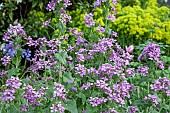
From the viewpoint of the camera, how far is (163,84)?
279 cm

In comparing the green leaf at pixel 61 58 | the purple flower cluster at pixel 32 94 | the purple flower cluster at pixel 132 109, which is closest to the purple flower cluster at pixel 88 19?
the green leaf at pixel 61 58

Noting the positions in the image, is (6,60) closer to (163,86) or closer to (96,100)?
(96,100)

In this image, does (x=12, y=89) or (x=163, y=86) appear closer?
(x=12, y=89)

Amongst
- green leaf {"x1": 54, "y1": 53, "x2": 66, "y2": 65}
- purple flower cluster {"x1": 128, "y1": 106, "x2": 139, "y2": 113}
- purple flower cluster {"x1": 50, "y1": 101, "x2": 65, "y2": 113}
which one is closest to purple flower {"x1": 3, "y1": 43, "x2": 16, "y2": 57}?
green leaf {"x1": 54, "y1": 53, "x2": 66, "y2": 65}

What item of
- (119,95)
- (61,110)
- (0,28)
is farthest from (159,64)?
(0,28)

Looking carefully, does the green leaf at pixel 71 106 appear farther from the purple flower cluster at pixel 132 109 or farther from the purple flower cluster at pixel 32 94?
the purple flower cluster at pixel 132 109

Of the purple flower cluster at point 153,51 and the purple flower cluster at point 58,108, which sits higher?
the purple flower cluster at point 153,51

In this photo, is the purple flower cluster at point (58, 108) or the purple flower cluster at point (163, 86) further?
the purple flower cluster at point (163, 86)

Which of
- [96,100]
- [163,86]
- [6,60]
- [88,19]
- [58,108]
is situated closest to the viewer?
[58,108]

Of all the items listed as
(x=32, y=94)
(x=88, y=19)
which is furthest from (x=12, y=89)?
(x=88, y=19)

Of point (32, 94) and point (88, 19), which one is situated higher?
point (88, 19)

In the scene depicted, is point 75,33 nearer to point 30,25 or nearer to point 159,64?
point 159,64

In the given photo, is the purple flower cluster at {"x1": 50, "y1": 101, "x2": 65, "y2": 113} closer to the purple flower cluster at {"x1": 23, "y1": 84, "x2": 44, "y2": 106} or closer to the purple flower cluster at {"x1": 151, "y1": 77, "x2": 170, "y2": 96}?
the purple flower cluster at {"x1": 23, "y1": 84, "x2": 44, "y2": 106}

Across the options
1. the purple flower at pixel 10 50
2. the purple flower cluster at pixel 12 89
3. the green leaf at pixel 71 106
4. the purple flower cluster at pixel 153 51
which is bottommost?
the green leaf at pixel 71 106
